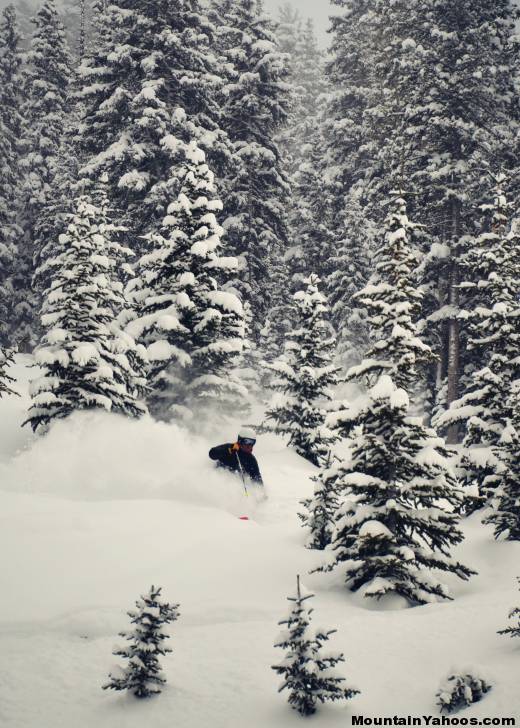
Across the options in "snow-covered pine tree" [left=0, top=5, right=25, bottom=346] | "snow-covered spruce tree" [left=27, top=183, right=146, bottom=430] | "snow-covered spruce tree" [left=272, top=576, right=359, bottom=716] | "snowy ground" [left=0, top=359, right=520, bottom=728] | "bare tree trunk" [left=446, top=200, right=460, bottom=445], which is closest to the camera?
"snow-covered spruce tree" [left=272, top=576, right=359, bottom=716]

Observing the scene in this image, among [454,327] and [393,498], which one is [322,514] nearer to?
[393,498]

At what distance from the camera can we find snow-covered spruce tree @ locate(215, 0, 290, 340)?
98.8 feet

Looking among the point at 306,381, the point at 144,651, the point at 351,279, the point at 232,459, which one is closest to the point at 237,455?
the point at 232,459

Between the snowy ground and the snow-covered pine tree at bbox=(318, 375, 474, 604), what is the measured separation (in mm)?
568

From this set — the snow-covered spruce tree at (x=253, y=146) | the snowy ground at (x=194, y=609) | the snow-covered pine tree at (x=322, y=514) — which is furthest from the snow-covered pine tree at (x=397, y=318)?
the snow-covered spruce tree at (x=253, y=146)

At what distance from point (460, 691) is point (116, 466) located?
10686 millimetres

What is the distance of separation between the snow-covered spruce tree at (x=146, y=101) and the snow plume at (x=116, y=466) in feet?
43.9

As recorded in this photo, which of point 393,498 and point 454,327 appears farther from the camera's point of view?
point 454,327

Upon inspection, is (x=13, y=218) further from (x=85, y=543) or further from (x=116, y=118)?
(x=85, y=543)

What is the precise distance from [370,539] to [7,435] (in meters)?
12.2

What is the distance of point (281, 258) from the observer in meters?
39.0

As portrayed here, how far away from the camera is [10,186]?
134 feet

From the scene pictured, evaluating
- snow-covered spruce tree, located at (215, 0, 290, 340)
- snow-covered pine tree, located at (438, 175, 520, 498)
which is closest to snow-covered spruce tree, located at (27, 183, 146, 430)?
snow-covered pine tree, located at (438, 175, 520, 498)

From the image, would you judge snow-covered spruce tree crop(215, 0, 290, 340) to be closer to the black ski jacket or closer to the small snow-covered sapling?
the black ski jacket
